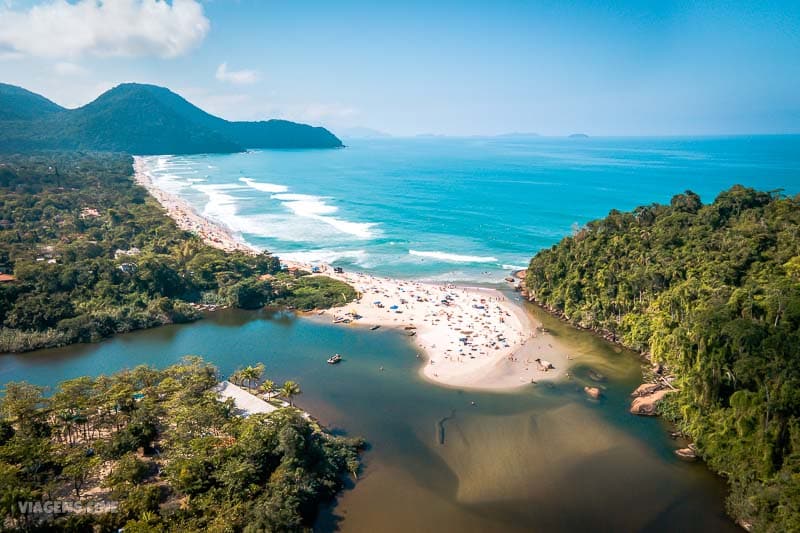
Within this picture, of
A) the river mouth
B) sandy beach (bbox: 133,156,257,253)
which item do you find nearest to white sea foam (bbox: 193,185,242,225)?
sandy beach (bbox: 133,156,257,253)

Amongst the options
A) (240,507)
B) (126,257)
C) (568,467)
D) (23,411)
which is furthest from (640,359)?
(126,257)

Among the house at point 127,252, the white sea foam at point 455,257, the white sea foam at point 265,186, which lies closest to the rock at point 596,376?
the white sea foam at point 455,257

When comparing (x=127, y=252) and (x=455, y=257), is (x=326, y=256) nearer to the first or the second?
(x=455, y=257)

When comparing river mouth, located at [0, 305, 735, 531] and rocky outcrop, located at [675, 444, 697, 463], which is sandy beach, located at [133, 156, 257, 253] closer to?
river mouth, located at [0, 305, 735, 531]

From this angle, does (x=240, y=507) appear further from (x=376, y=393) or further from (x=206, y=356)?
(x=206, y=356)

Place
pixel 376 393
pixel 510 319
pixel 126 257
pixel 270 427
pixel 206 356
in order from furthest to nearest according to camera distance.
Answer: pixel 126 257, pixel 510 319, pixel 206 356, pixel 376 393, pixel 270 427
